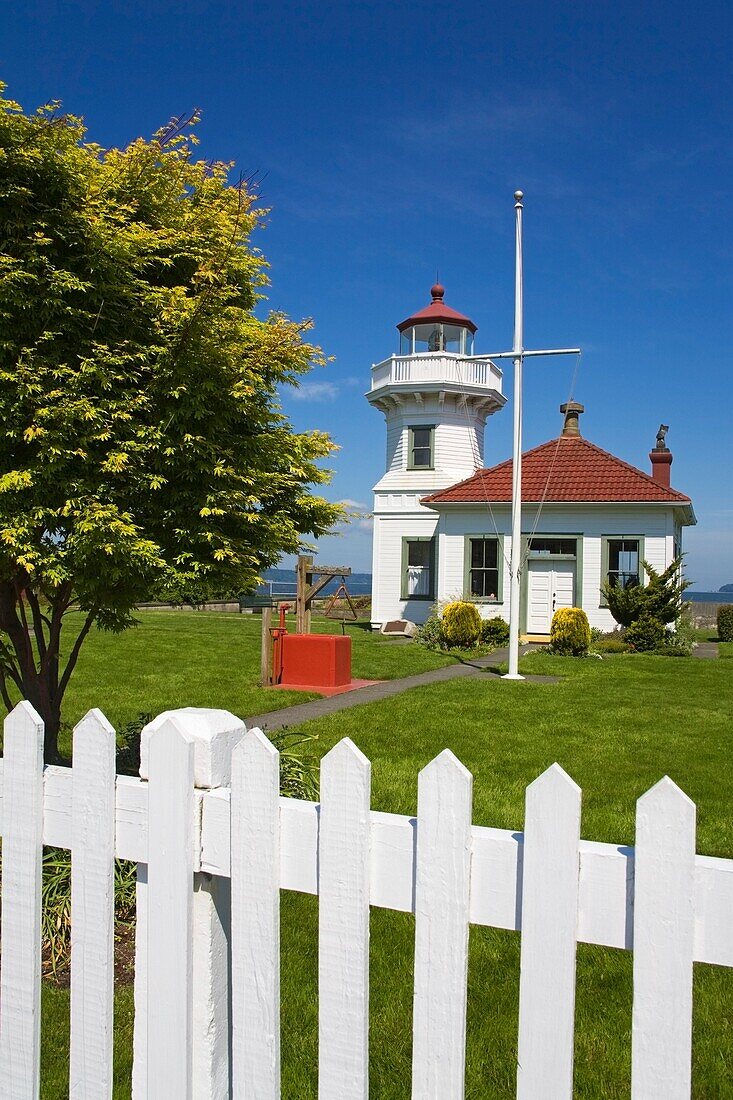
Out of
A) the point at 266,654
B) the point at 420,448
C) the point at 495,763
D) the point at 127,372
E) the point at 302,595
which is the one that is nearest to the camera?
the point at 127,372

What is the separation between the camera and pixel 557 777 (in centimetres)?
167

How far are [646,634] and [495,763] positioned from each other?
45.6 feet

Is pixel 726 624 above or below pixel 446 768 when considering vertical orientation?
below

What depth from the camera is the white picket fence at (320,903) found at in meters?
1.61

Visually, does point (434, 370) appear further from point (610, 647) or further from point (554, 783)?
point (554, 783)

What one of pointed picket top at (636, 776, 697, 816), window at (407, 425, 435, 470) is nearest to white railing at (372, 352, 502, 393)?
window at (407, 425, 435, 470)

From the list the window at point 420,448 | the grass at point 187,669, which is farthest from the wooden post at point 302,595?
the window at point 420,448

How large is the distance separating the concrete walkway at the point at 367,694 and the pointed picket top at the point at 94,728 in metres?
4.67

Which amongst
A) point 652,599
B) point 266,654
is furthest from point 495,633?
point 266,654

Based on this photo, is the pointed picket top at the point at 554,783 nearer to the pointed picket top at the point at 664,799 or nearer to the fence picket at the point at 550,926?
the fence picket at the point at 550,926

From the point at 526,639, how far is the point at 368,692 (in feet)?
36.4

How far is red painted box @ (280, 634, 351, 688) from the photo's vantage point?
13.1 m

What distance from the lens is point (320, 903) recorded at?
1.85m

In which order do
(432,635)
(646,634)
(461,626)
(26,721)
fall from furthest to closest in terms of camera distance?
(432,635), (461,626), (646,634), (26,721)
